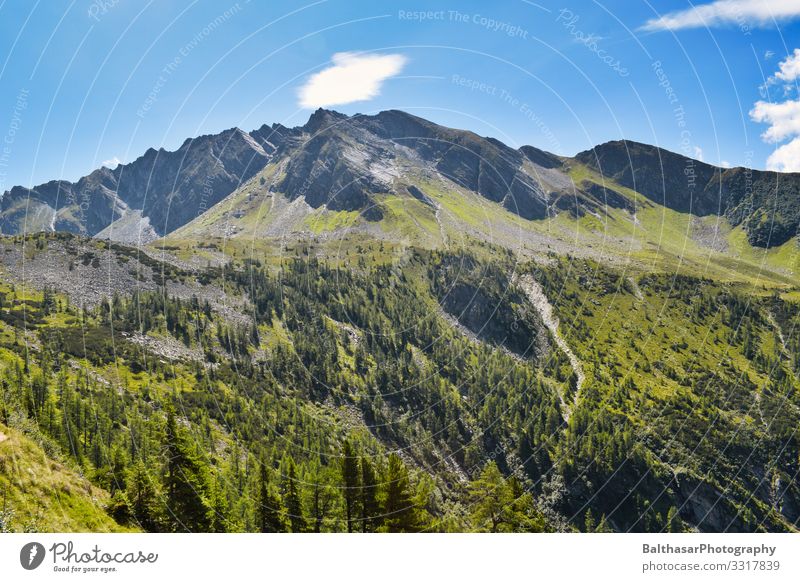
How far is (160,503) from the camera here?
3206 cm

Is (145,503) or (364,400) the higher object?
(145,503)

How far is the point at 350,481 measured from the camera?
3397 cm

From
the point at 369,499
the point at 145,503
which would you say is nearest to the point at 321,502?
the point at 369,499

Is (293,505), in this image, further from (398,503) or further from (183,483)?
(183,483)

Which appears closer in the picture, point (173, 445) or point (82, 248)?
point (173, 445)

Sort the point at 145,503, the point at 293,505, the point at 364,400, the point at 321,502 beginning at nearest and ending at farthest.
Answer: the point at 145,503 → the point at 293,505 → the point at 321,502 → the point at 364,400

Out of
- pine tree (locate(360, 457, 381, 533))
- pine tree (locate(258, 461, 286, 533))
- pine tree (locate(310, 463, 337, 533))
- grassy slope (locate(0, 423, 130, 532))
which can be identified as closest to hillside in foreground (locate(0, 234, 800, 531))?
pine tree (locate(258, 461, 286, 533))

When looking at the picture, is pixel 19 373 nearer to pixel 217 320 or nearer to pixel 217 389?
pixel 217 389
